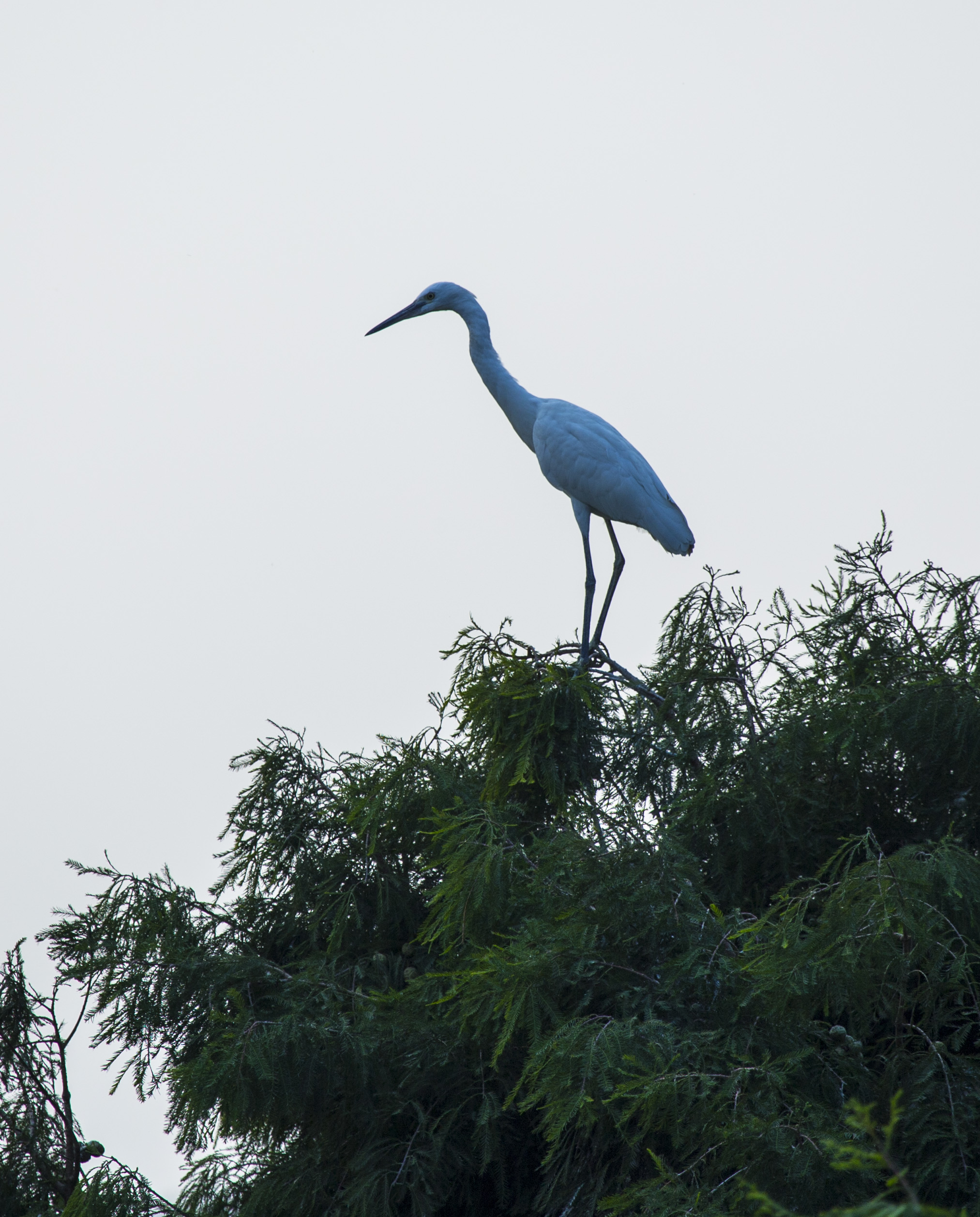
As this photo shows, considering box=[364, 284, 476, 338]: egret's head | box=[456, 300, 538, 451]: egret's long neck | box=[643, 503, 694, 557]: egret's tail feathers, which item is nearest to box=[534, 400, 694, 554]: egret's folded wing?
box=[643, 503, 694, 557]: egret's tail feathers

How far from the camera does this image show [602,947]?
349 cm

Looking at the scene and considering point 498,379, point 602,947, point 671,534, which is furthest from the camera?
point 498,379

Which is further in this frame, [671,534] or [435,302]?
[435,302]

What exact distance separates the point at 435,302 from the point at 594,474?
173 centimetres

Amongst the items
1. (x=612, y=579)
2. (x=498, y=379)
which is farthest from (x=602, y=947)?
(x=498, y=379)

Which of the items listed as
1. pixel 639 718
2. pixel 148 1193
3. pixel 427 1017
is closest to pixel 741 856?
pixel 639 718

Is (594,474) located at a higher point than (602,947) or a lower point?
higher

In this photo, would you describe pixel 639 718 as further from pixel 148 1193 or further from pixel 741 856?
pixel 148 1193

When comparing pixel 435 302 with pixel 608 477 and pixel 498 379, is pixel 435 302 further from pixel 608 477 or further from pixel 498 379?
pixel 608 477

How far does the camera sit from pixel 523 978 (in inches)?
129

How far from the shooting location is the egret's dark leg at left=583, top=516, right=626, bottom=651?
6.34m

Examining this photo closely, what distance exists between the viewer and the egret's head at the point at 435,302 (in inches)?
305

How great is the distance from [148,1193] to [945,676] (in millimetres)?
3124

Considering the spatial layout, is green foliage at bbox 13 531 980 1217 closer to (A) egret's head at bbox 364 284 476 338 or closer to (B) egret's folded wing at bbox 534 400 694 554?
(B) egret's folded wing at bbox 534 400 694 554
